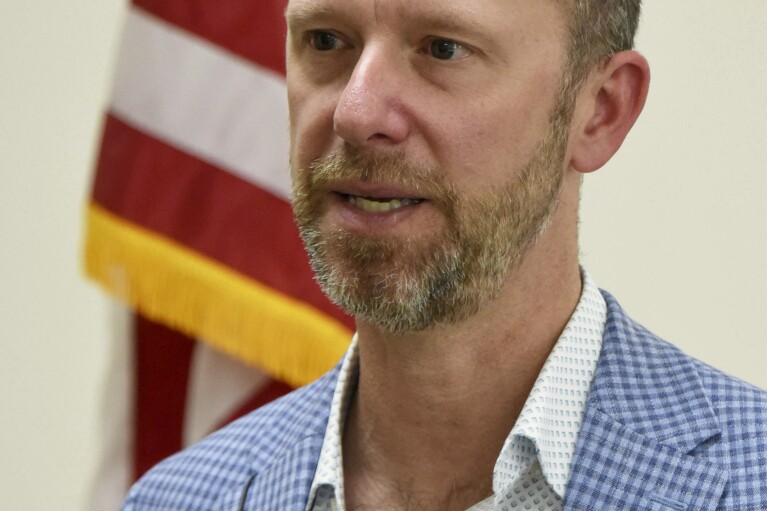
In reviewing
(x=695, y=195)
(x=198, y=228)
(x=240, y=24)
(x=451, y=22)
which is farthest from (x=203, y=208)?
(x=451, y=22)

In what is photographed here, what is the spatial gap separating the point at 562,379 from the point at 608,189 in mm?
803

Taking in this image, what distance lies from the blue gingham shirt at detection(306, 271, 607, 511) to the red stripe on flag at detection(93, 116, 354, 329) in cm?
54

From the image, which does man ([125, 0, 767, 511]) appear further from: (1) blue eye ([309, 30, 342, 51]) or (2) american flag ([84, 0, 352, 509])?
(2) american flag ([84, 0, 352, 509])

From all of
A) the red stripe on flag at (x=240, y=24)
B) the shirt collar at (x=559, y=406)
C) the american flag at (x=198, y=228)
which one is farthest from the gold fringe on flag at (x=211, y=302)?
the shirt collar at (x=559, y=406)

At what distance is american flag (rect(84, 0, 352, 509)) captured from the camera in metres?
1.74

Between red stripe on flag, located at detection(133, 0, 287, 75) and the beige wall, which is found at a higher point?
red stripe on flag, located at detection(133, 0, 287, 75)

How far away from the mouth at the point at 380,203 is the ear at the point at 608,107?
18cm

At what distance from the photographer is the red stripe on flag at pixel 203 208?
1745 mm

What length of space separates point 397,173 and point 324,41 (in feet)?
0.53

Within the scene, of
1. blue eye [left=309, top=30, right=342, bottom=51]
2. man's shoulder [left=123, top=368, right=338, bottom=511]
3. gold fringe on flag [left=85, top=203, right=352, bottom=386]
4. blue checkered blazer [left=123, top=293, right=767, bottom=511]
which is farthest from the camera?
gold fringe on flag [left=85, top=203, right=352, bottom=386]

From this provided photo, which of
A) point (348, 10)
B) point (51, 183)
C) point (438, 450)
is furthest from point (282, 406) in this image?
point (51, 183)

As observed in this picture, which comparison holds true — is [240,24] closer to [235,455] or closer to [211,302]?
[211,302]

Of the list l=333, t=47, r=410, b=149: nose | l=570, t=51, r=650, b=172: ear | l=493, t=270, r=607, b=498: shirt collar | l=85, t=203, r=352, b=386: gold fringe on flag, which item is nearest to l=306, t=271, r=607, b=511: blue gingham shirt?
l=493, t=270, r=607, b=498: shirt collar

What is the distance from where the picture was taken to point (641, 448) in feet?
3.45
